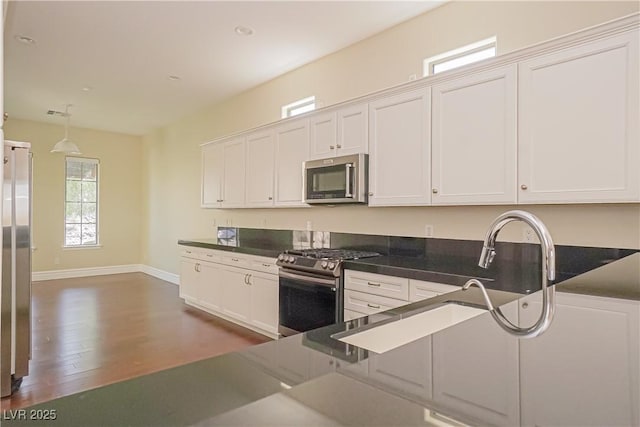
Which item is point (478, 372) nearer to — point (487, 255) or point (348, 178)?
point (487, 255)

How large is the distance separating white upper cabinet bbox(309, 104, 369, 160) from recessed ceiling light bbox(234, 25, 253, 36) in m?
0.99

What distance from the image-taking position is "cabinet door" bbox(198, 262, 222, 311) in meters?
4.59

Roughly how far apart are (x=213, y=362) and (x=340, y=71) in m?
3.78

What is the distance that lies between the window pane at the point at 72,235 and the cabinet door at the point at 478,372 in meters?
8.58

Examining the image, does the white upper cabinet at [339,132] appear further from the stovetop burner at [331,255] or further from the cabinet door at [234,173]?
the cabinet door at [234,173]

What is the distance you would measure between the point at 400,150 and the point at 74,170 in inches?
288

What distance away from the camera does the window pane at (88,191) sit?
8000 millimetres

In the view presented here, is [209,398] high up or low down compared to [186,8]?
down

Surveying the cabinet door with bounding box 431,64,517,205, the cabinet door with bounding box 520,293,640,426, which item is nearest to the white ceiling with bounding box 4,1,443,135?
the cabinet door with bounding box 431,64,517,205

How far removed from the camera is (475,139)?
8.73 feet

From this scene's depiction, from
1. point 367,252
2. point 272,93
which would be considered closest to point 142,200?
point 272,93

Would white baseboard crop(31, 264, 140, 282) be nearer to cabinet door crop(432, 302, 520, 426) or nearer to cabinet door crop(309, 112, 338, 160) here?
cabinet door crop(309, 112, 338, 160)

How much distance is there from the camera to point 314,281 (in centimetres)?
320

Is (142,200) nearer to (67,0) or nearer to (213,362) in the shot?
(67,0)
